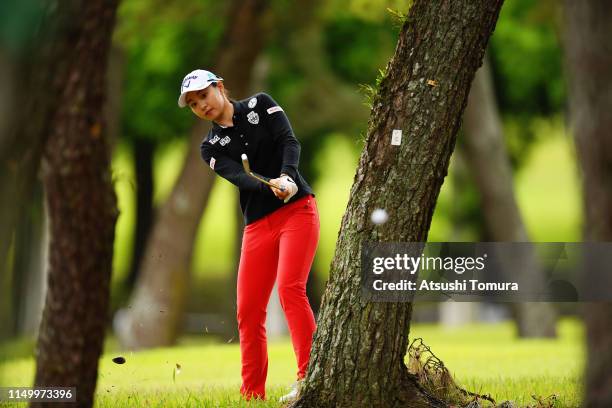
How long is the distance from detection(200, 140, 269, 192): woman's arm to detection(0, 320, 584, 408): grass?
1186mm

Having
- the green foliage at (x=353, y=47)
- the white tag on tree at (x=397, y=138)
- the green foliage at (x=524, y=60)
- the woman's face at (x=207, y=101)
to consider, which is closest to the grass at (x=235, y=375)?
the white tag on tree at (x=397, y=138)

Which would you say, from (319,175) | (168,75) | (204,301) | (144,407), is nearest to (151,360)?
(144,407)

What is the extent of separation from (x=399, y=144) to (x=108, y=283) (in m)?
1.66

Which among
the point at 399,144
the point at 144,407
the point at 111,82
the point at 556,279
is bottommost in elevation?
the point at 144,407

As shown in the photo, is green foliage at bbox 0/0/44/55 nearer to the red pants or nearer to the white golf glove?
the white golf glove

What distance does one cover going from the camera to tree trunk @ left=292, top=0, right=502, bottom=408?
18.3 feet

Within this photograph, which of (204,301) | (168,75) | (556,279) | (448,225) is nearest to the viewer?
(556,279)

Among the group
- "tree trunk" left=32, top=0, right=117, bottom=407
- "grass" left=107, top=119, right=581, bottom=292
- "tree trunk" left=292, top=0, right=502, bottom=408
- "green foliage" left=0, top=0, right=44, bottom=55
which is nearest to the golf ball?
"tree trunk" left=292, top=0, right=502, bottom=408

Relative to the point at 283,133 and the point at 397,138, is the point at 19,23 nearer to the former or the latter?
the point at 397,138

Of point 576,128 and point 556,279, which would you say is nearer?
point 576,128

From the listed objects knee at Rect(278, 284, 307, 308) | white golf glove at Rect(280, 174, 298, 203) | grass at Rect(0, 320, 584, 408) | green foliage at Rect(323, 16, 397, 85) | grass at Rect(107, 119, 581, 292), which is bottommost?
grass at Rect(0, 320, 584, 408)

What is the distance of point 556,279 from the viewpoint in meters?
6.34

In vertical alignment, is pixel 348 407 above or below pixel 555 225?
below

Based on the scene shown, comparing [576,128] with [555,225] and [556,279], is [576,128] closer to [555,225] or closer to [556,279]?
[556,279]
